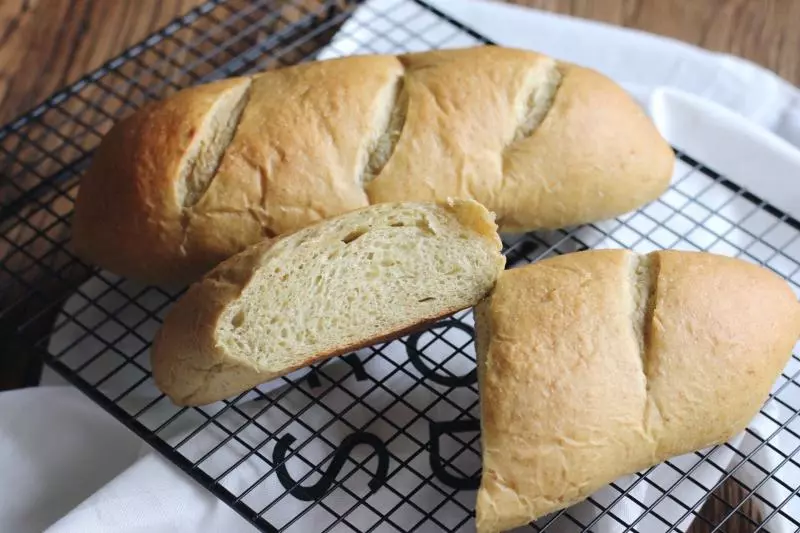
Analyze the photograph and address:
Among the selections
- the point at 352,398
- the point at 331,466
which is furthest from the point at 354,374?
the point at 331,466

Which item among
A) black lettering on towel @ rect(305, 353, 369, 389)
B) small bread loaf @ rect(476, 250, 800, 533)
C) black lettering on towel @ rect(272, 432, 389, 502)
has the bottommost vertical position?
black lettering on towel @ rect(272, 432, 389, 502)

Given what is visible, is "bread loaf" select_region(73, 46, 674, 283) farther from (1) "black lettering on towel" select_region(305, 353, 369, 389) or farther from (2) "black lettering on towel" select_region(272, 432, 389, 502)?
(2) "black lettering on towel" select_region(272, 432, 389, 502)

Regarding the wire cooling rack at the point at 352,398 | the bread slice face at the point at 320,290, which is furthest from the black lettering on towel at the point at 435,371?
the bread slice face at the point at 320,290

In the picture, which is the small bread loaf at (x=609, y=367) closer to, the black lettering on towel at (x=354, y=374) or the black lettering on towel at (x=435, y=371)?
the black lettering on towel at (x=435, y=371)

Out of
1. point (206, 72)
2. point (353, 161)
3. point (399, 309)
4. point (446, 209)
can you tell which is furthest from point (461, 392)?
point (206, 72)

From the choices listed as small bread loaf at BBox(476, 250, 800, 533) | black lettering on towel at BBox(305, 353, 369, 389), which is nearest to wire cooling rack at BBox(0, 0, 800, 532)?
black lettering on towel at BBox(305, 353, 369, 389)

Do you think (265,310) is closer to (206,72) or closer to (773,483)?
(773,483)
